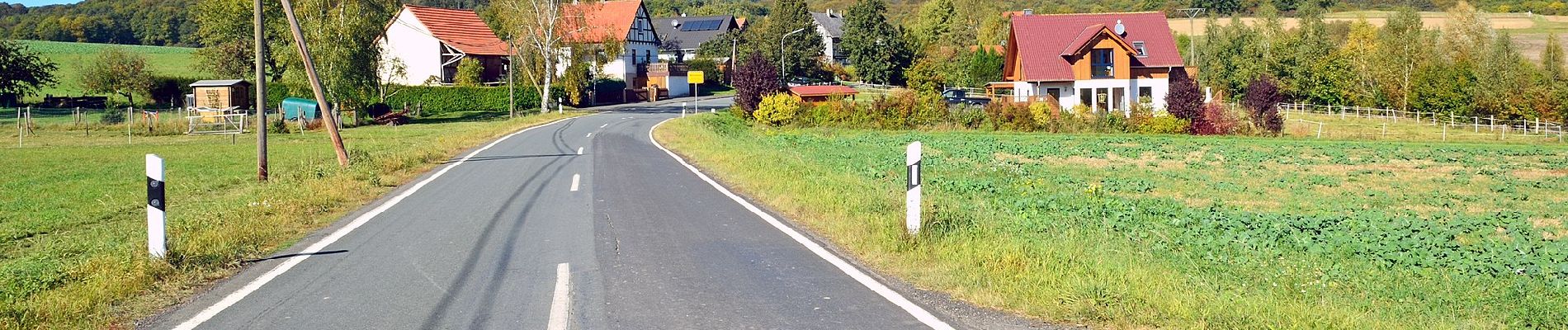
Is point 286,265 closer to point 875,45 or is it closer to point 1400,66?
point 1400,66

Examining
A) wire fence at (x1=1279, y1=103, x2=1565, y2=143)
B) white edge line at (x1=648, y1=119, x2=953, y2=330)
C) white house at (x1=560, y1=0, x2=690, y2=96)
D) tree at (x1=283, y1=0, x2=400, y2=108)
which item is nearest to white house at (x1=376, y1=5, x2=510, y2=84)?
white house at (x1=560, y1=0, x2=690, y2=96)

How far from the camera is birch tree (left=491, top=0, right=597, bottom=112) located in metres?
55.8

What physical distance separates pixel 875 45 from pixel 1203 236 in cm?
6816

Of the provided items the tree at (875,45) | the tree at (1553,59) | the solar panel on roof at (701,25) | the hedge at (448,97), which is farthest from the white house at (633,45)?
the tree at (1553,59)

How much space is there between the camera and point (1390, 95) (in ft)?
202

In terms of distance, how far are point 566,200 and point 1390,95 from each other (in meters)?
60.9

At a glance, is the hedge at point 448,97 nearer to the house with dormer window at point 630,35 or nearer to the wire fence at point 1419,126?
the house with dormer window at point 630,35

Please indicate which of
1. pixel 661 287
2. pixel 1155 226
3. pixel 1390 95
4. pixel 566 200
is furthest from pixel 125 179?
pixel 1390 95

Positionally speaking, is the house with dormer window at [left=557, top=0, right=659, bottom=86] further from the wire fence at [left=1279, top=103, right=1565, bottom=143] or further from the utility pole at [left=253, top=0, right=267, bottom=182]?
the utility pole at [left=253, top=0, right=267, bottom=182]

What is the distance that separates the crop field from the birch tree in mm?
33849

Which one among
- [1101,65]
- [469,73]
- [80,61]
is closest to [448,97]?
[469,73]

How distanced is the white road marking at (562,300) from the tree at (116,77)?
62993 millimetres

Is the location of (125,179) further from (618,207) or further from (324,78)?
(324,78)

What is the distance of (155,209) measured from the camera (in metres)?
8.36
